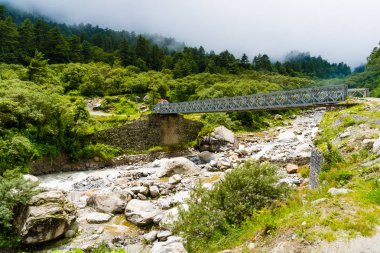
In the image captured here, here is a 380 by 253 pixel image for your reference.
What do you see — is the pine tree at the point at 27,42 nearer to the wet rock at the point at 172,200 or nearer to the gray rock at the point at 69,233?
the wet rock at the point at 172,200

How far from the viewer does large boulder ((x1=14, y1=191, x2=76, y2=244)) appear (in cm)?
1280

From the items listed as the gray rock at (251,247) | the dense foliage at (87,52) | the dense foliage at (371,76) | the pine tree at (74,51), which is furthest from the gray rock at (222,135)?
the pine tree at (74,51)

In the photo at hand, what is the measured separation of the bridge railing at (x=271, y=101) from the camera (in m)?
20.9

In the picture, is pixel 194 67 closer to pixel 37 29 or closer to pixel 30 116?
pixel 37 29

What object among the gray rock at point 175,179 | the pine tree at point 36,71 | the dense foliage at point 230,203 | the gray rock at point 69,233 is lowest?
the gray rock at point 69,233

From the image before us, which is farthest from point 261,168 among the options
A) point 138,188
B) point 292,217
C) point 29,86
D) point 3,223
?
point 29,86

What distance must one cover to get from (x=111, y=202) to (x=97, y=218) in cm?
131

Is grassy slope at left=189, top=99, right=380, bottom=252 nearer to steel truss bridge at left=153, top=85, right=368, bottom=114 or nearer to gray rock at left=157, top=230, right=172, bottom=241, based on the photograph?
gray rock at left=157, top=230, right=172, bottom=241

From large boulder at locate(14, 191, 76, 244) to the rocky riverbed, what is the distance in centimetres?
52

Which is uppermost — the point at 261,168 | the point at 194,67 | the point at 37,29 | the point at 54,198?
the point at 37,29

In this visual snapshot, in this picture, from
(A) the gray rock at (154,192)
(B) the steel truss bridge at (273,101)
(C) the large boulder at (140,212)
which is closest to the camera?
(C) the large boulder at (140,212)

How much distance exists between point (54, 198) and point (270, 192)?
10.3 meters

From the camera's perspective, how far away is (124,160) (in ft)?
99.9

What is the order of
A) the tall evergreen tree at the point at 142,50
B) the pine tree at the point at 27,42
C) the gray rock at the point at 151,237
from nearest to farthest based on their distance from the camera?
1. the gray rock at the point at 151,237
2. the pine tree at the point at 27,42
3. the tall evergreen tree at the point at 142,50
